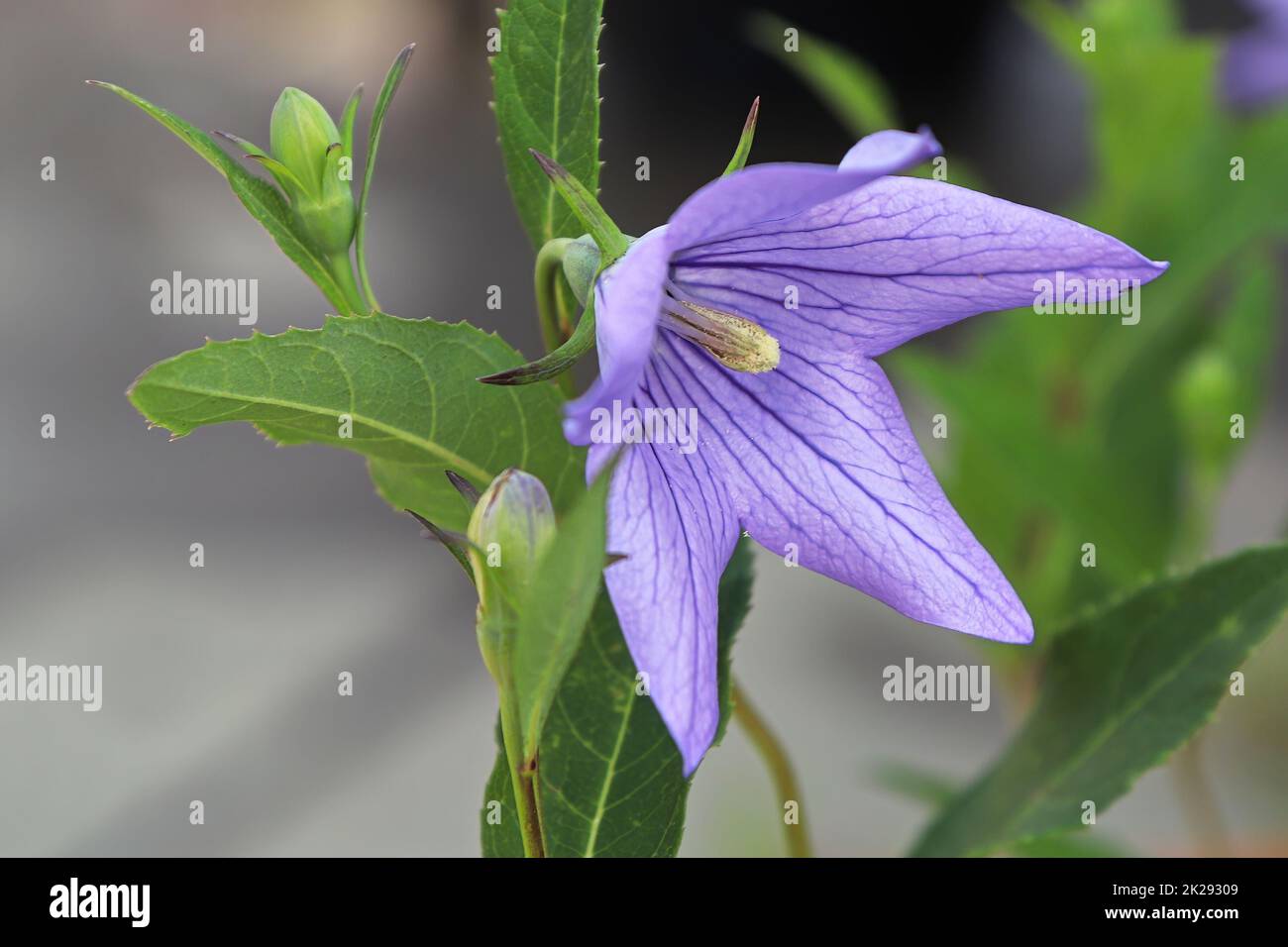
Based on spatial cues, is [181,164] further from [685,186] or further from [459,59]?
[685,186]

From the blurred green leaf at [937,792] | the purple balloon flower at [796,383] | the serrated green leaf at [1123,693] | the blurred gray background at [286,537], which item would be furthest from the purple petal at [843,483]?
the blurred gray background at [286,537]

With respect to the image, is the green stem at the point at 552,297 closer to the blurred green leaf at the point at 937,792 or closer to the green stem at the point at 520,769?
the green stem at the point at 520,769

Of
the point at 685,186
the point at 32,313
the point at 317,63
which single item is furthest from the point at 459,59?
the point at 32,313

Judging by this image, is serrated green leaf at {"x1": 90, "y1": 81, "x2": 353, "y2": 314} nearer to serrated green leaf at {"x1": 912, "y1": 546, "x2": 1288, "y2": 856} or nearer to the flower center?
the flower center

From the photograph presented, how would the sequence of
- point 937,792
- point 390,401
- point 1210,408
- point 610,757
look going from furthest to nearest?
point 937,792, point 1210,408, point 610,757, point 390,401

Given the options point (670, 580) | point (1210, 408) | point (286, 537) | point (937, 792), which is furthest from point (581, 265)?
point (286, 537)

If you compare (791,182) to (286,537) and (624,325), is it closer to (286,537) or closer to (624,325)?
(624,325)
